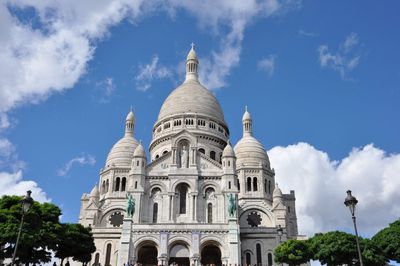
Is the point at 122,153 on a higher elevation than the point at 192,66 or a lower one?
lower

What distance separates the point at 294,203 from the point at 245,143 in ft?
37.5

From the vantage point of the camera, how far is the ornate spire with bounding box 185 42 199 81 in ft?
273

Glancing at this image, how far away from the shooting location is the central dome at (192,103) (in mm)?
73062

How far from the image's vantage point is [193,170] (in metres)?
56.9

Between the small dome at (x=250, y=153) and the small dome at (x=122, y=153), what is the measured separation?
52.2 ft

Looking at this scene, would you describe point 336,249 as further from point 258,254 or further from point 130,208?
point 130,208

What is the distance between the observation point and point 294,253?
43.1 meters

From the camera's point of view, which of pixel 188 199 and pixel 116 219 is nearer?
pixel 188 199

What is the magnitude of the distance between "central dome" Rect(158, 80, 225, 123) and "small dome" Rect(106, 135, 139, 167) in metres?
6.58

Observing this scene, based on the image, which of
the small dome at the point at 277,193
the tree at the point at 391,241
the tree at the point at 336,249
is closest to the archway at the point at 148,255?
the tree at the point at 336,249

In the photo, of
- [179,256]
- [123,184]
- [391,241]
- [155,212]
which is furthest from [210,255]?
[391,241]

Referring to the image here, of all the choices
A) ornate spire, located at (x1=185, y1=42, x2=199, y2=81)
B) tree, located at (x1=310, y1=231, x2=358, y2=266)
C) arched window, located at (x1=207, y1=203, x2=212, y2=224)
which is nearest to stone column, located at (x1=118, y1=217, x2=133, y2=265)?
arched window, located at (x1=207, y1=203, x2=212, y2=224)

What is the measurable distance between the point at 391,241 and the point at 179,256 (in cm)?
2087

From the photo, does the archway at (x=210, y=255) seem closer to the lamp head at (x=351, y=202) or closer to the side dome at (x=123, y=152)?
the side dome at (x=123, y=152)
